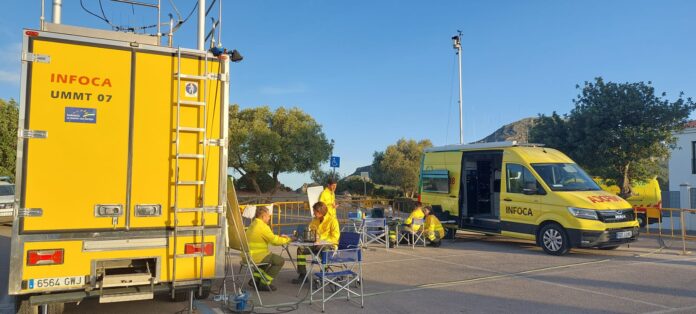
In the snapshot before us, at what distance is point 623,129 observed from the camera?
17172 mm

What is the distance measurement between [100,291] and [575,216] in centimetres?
912

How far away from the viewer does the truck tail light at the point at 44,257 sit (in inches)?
195

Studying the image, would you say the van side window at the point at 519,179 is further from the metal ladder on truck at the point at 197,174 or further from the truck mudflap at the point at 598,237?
the metal ladder on truck at the point at 197,174

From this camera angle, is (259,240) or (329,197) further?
(329,197)

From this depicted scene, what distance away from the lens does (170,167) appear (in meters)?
5.59

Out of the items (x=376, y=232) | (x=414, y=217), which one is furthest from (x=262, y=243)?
(x=376, y=232)

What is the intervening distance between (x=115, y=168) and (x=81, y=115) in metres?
0.65

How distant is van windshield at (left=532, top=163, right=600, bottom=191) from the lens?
1127cm

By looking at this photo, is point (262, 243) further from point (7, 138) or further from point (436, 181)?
point (7, 138)

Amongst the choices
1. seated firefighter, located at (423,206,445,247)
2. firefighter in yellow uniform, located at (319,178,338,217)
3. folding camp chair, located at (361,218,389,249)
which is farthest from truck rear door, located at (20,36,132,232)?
seated firefighter, located at (423,206,445,247)

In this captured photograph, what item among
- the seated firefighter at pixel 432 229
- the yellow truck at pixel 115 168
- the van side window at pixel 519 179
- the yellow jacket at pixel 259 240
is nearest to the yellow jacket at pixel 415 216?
the seated firefighter at pixel 432 229

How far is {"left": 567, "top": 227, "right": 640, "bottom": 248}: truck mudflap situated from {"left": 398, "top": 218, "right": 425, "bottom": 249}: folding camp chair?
3.44 meters

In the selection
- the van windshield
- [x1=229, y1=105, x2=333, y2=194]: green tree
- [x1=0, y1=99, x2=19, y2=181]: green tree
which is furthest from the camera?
[x1=229, y1=105, x2=333, y2=194]: green tree

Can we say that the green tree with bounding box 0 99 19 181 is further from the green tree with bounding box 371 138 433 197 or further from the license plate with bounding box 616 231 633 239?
the license plate with bounding box 616 231 633 239
